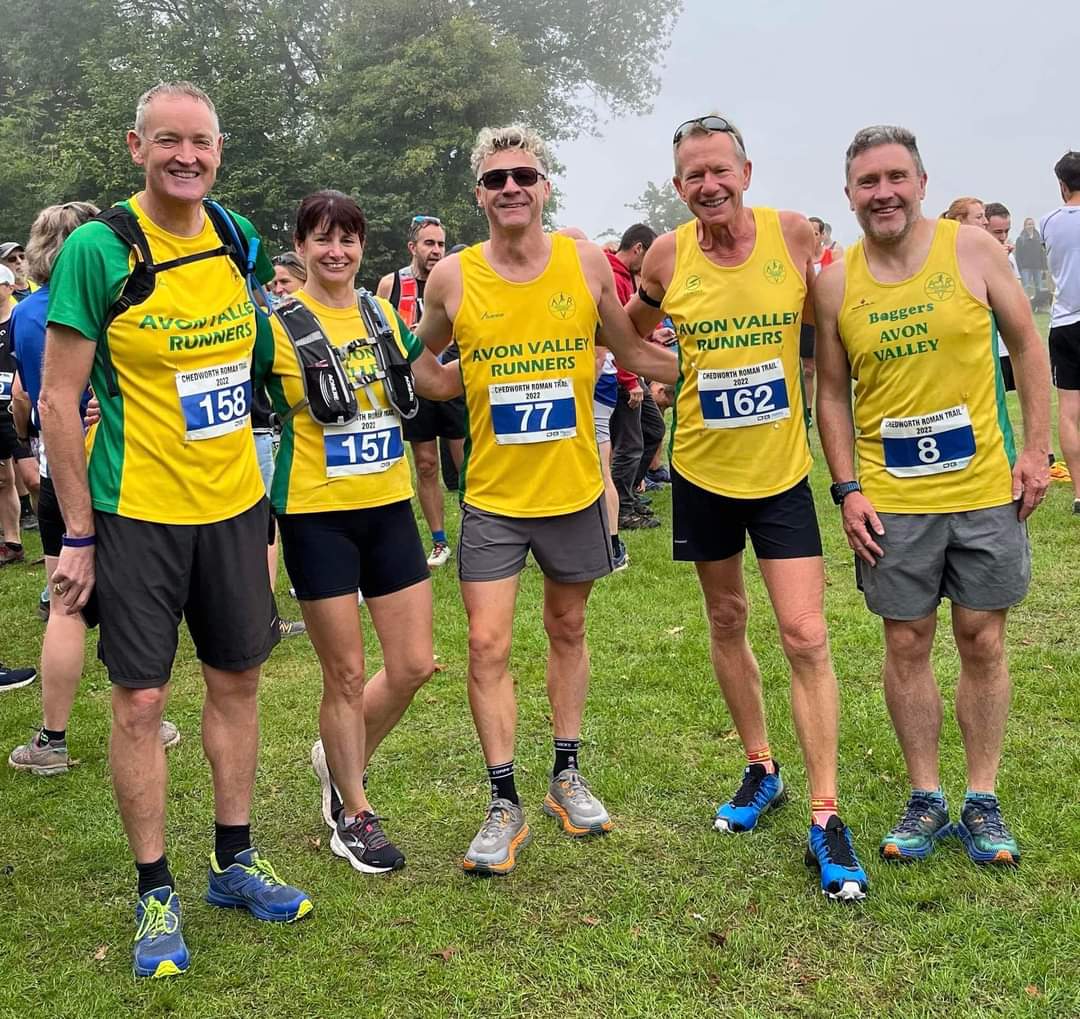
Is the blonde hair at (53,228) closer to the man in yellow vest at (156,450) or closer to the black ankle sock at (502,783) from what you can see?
the man in yellow vest at (156,450)

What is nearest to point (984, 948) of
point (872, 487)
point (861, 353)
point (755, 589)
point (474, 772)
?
point (872, 487)

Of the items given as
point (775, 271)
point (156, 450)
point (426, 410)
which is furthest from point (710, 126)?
point (426, 410)

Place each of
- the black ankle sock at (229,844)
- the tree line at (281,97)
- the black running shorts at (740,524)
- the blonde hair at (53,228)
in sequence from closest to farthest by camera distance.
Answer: the black ankle sock at (229,844) → the black running shorts at (740,524) → the blonde hair at (53,228) → the tree line at (281,97)

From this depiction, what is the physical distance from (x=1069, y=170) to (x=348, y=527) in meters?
6.37

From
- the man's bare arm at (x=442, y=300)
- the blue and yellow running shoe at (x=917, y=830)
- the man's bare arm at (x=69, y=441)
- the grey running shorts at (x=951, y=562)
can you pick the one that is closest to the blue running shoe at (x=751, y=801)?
the blue and yellow running shoe at (x=917, y=830)

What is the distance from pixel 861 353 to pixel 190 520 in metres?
2.10

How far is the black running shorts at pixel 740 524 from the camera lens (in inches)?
135

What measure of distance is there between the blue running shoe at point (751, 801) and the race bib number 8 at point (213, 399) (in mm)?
2075

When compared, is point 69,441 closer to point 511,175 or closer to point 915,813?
point 511,175

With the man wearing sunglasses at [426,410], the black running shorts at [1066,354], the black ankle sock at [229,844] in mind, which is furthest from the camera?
the black running shorts at [1066,354]

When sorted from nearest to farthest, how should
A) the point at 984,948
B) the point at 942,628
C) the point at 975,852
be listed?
the point at 984,948
the point at 975,852
the point at 942,628

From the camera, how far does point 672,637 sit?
5.60 m

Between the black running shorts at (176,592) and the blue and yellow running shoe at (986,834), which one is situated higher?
the black running shorts at (176,592)

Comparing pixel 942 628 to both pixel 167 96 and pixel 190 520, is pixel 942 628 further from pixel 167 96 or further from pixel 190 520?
pixel 167 96
